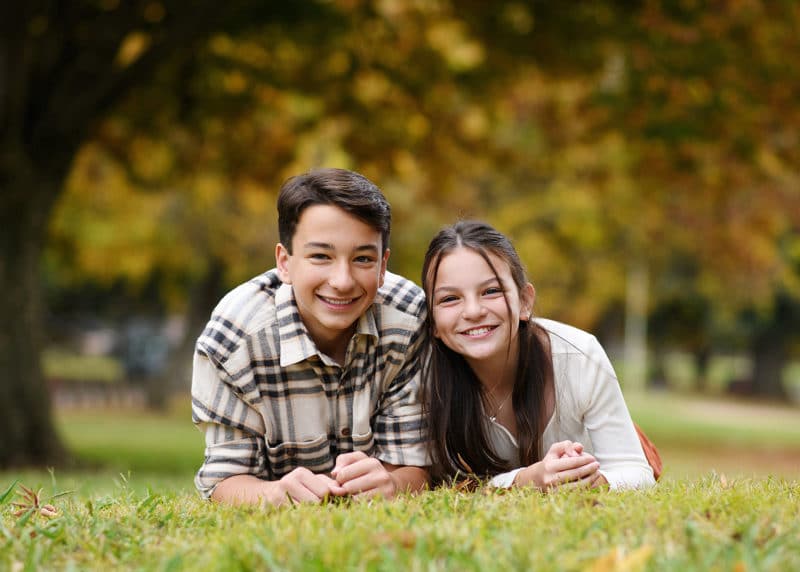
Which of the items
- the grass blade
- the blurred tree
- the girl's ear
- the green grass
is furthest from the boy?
the blurred tree

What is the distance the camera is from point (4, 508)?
3.50 m

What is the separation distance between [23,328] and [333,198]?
7286 millimetres

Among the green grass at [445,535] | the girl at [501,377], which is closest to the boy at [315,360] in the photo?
the girl at [501,377]

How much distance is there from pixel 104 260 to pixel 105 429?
157 inches

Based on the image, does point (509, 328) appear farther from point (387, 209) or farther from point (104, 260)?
point (104, 260)

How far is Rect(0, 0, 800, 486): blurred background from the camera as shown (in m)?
9.89

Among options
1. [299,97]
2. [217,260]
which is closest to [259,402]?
[299,97]

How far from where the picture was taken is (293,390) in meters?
3.97

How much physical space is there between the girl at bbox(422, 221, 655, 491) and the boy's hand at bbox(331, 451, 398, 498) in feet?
1.80

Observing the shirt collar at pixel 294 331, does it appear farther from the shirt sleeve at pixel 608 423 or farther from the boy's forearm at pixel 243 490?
the shirt sleeve at pixel 608 423

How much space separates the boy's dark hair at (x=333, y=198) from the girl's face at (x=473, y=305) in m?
0.33

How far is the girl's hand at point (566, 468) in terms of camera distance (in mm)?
3543

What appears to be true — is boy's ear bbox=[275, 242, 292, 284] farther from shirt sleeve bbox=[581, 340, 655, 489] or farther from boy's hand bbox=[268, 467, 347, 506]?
shirt sleeve bbox=[581, 340, 655, 489]

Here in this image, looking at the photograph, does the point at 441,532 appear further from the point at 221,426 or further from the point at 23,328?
the point at 23,328
